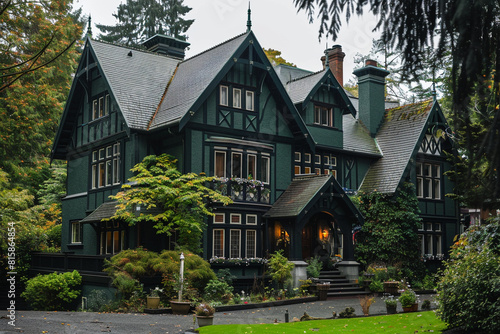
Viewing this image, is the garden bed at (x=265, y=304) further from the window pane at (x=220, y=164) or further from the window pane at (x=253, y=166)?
the window pane at (x=220, y=164)

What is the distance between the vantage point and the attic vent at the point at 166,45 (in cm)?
2994

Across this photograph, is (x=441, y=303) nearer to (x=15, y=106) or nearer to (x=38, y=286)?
(x=38, y=286)

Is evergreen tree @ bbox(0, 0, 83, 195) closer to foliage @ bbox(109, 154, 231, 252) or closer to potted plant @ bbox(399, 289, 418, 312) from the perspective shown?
Result: foliage @ bbox(109, 154, 231, 252)

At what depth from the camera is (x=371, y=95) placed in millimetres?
31875

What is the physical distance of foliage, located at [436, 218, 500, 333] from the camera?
12.1 metres

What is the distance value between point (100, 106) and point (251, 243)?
919 cm

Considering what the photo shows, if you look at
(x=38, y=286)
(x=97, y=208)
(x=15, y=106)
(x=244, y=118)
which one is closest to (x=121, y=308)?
(x=38, y=286)

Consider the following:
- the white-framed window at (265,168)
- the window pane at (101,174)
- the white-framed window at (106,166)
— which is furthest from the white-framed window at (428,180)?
the window pane at (101,174)

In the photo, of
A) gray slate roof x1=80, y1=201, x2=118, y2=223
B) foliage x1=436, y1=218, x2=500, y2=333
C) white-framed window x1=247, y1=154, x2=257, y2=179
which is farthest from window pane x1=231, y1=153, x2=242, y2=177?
foliage x1=436, y1=218, x2=500, y2=333

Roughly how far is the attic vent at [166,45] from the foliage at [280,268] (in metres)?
12.7

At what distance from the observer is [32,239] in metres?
27.1

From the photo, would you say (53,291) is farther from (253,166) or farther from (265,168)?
(265,168)

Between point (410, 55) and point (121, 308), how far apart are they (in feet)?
50.2

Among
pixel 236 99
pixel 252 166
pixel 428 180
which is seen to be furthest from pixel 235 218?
pixel 428 180
